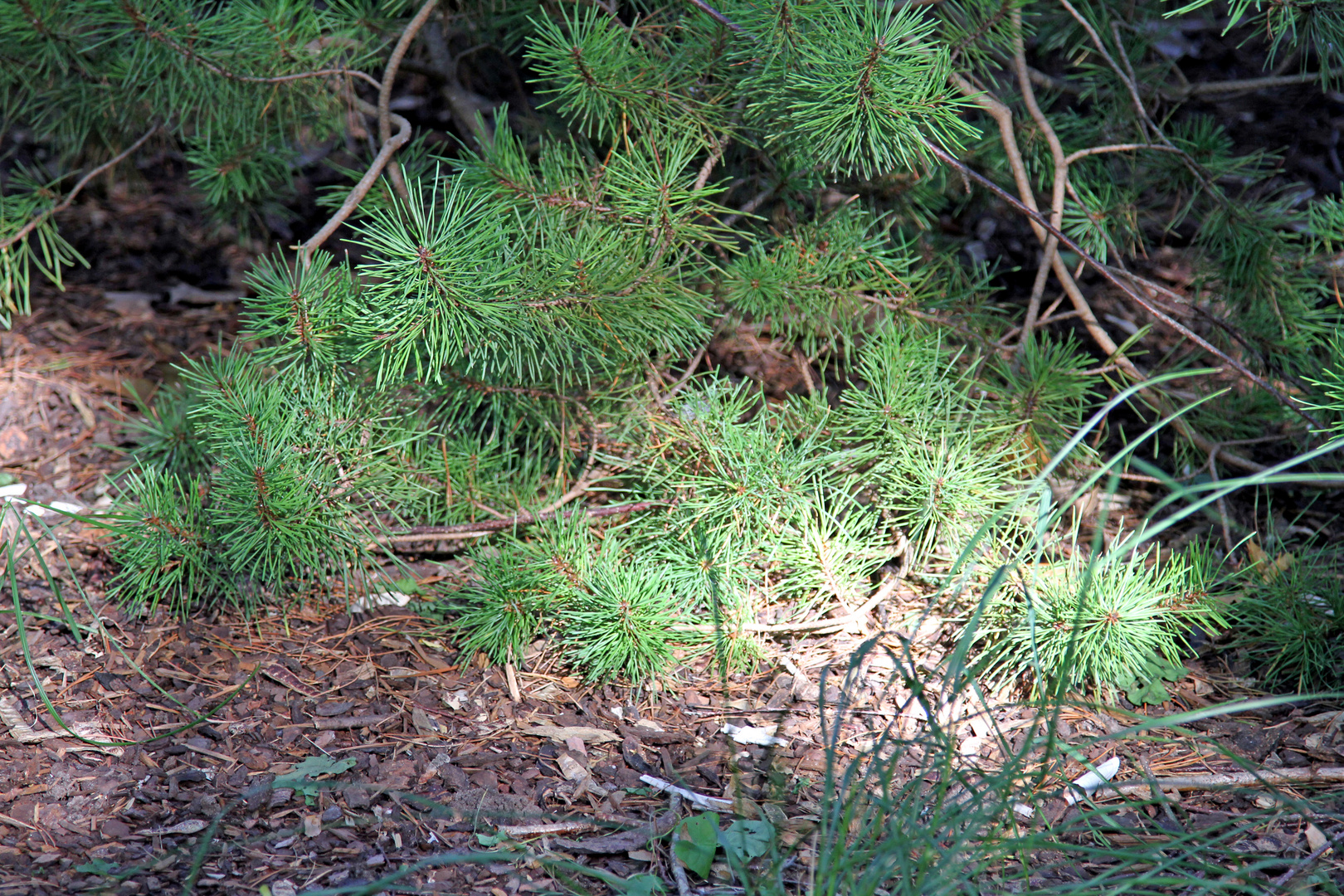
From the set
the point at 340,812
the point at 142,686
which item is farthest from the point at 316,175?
the point at 340,812

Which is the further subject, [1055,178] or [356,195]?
[1055,178]

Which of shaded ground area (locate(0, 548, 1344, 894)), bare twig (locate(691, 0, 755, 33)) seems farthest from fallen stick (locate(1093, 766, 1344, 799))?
bare twig (locate(691, 0, 755, 33))

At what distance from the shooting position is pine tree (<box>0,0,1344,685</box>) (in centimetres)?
144

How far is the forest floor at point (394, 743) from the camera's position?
118cm

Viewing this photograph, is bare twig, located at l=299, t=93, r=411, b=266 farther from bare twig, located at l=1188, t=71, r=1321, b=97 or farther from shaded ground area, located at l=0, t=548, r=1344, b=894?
bare twig, located at l=1188, t=71, r=1321, b=97

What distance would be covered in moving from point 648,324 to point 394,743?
0.68m

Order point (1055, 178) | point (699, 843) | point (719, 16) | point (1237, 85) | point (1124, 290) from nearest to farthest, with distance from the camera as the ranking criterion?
point (699, 843) < point (719, 16) < point (1124, 290) < point (1055, 178) < point (1237, 85)

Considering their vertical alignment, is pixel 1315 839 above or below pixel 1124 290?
below

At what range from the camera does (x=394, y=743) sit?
137 centimetres

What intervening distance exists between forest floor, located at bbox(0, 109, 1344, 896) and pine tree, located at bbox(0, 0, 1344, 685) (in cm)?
7

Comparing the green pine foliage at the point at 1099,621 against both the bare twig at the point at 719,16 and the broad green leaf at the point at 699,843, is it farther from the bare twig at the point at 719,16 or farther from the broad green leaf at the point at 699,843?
the bare twig at the point at 719,16

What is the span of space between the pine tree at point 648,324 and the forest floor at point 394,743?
2.7 inches

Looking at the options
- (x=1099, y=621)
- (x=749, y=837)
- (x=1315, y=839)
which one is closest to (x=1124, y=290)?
(x=1099, y=621)

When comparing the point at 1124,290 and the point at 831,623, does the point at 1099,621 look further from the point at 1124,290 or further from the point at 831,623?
the point at 1124,290
